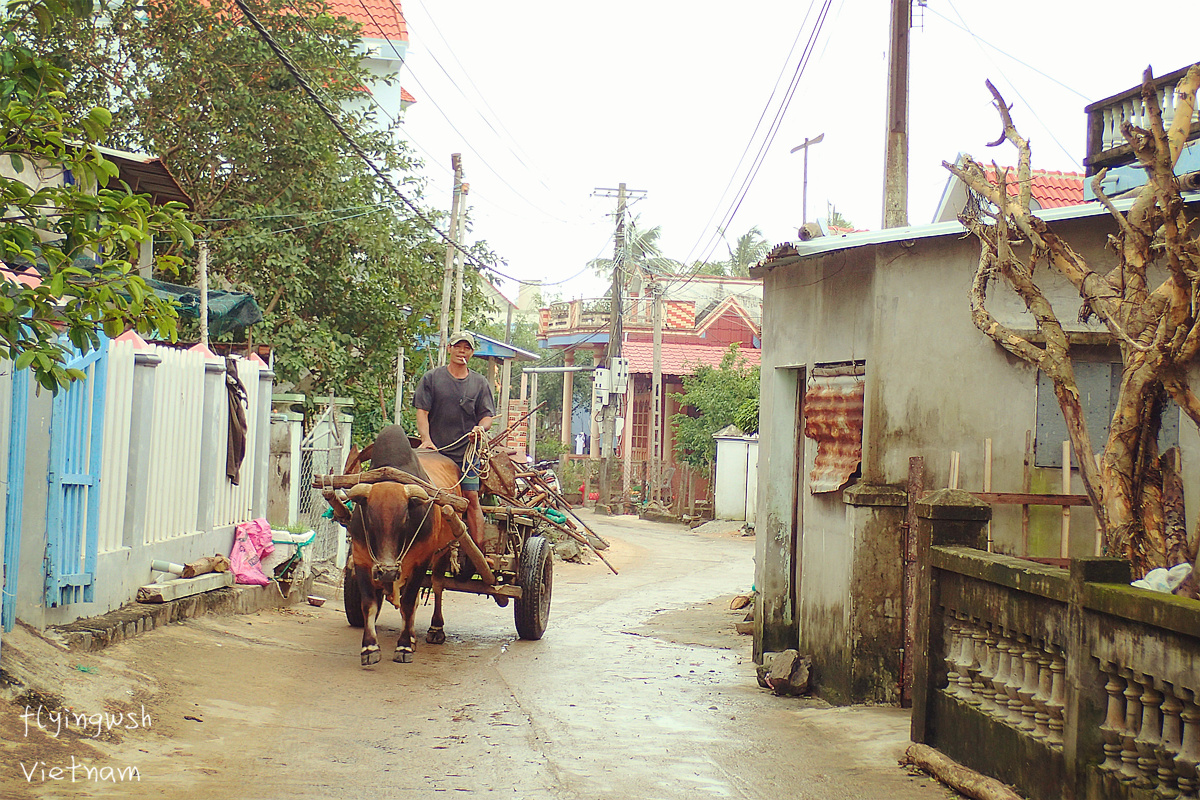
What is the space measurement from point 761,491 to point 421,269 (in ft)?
33.7

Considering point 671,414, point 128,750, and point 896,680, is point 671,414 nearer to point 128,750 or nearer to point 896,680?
point 896,680

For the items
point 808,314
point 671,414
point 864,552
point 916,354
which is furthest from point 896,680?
point 671,414

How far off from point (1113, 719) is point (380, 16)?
26.6m

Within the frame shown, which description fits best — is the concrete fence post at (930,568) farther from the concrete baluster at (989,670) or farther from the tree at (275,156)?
the tree at (275,156)

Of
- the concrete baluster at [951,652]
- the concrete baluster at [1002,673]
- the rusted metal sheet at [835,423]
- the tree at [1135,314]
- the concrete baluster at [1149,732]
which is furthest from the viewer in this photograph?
the rusted metal sheet at [835,423]

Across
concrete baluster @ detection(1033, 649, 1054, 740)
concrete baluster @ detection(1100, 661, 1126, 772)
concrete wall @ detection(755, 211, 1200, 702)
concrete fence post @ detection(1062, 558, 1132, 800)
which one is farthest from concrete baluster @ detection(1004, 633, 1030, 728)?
concrete wall @ detection(755, 211, 1200, 702)

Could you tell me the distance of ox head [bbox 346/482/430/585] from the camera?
827 cm

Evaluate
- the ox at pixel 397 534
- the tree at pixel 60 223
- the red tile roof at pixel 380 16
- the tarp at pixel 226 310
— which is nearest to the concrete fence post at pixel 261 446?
the tarp at pixel 226 310

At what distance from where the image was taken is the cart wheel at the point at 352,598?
10.2m

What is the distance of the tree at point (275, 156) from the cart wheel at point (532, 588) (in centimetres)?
710

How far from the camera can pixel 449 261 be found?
2164 centimetres

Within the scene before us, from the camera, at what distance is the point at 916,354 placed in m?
8.29

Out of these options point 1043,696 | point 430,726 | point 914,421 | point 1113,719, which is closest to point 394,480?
point 430,726

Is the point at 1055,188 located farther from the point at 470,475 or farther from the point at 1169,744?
the point at 1169,744
